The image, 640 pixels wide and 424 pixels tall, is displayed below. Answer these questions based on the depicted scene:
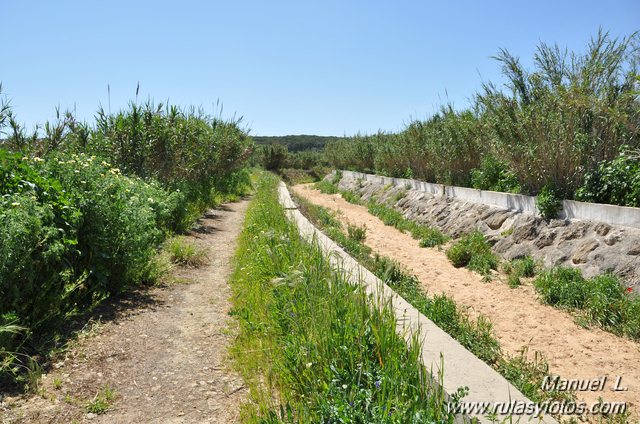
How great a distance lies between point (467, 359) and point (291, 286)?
5.43 ft

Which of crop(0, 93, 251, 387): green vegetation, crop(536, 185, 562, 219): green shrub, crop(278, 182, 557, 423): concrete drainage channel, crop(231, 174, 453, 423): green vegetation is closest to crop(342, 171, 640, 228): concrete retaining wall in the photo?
crop(536, 185, 562, 219): green shrub

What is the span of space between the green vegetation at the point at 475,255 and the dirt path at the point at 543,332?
0.61 feet

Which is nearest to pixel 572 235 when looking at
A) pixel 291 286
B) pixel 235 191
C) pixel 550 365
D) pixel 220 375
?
pixel 550 365

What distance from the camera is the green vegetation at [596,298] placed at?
5004 millimetres

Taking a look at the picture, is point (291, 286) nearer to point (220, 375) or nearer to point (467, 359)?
point (220, 375)

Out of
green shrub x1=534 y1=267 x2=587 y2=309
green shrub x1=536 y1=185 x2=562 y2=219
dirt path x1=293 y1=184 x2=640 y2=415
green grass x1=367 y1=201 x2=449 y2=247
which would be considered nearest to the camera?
dirt path x1=293 y1=184 x2=640 y2=415

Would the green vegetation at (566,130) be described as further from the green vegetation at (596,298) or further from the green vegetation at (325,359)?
the green vegetation at (325,359)

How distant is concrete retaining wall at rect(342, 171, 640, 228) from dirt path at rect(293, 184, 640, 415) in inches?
61.0

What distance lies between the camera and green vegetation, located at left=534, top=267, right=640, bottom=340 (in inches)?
197

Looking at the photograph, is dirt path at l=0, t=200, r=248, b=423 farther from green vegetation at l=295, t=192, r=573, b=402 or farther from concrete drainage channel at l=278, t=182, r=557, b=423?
green vegetation at l=295, t=192, r=573, b=402

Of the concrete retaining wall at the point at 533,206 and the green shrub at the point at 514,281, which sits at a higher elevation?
the concrete retaining wall at the point at 533,206

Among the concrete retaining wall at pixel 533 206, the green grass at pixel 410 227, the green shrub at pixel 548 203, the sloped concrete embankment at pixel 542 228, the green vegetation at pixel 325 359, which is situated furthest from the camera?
the green grass at pixel 410 227

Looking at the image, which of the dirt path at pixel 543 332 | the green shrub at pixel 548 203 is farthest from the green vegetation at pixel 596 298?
the green shrub at pixel 548 203

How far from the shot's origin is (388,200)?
16.9 meters
